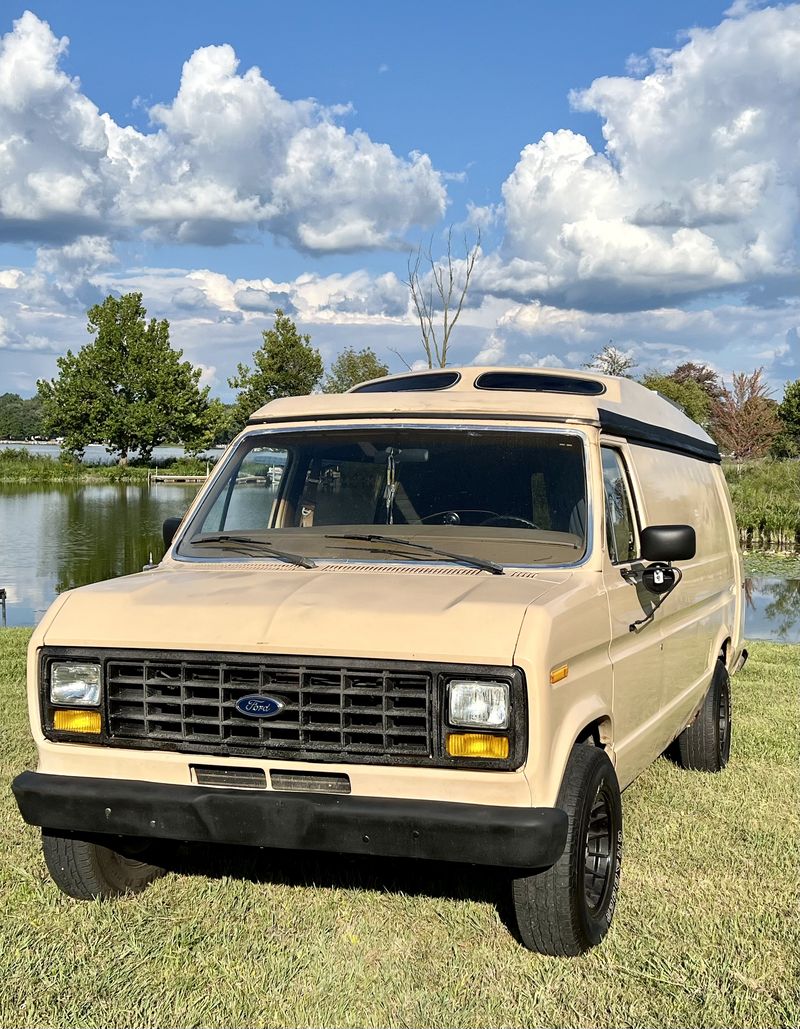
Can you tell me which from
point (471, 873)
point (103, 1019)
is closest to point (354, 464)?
point (471, 873)

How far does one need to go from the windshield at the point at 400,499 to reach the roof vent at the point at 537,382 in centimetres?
49

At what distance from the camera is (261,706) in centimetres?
403

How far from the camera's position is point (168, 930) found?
180 inches

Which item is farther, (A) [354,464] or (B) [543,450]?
(A) [354,464]

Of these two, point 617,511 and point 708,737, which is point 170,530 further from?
point 708,737

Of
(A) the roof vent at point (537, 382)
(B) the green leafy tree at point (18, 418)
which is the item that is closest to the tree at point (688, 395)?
(A) the roof vent at point (537, 382)

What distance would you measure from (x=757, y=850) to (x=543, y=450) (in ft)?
7.81

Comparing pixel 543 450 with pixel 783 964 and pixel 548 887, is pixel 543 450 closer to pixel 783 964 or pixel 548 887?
pixel 548 887

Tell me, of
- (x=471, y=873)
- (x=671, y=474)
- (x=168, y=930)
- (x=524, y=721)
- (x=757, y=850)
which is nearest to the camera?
(x=524, y=721)

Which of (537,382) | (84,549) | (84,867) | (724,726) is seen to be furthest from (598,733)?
(84,549)

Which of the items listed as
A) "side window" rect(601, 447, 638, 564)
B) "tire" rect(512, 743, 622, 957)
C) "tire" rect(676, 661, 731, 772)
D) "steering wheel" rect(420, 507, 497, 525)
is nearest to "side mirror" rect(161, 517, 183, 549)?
"steering wheel" rect(420, 507, 497, 525)

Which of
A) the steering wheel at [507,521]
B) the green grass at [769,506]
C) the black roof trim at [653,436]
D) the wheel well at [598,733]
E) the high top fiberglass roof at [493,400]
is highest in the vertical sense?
the high top fiberglass roof at [493,400]

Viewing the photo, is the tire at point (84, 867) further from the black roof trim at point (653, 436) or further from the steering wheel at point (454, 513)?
the black roof trim at point (653, 436)

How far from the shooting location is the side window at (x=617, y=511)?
505cm
